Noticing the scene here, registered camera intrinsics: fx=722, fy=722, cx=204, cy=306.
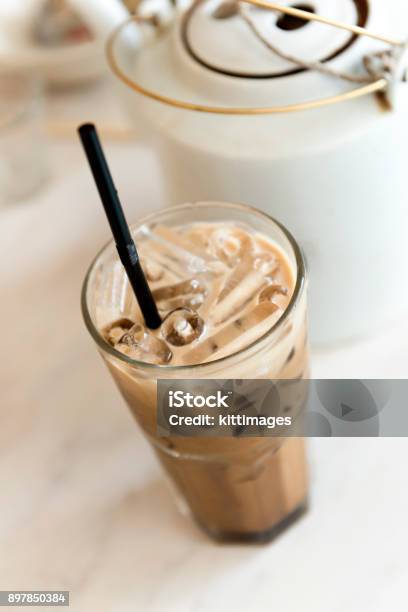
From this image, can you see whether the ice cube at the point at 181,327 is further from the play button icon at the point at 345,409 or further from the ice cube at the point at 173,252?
the play button icon at the point at 345,409

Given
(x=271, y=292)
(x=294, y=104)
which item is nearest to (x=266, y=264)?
(x=271, y=292)

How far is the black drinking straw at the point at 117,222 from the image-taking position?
38 centimetres

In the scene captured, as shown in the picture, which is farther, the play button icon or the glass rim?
the play button icon

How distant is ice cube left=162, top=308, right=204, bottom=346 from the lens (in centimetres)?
42

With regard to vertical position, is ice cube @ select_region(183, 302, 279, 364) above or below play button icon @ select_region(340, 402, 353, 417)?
above

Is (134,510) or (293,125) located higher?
(293,125)

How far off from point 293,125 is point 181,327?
179 mm

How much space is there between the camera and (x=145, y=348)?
425 millimetres

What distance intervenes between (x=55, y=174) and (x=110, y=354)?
0.50 meters

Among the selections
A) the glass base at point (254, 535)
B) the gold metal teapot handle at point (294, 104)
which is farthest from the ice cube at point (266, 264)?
the glass base at point (254, 535)

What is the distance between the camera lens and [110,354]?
41cm

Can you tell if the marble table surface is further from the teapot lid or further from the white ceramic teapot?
the teapot lid
